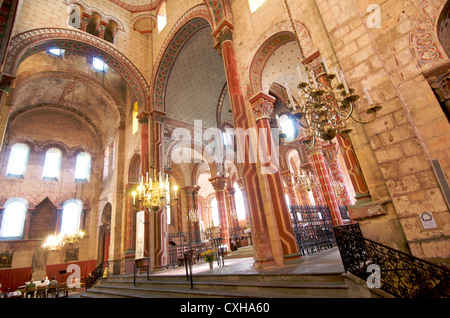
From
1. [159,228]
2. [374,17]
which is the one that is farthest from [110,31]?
[374,17]

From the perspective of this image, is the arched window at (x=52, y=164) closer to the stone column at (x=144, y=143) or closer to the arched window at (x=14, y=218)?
the arched window at (x=14, y=218)

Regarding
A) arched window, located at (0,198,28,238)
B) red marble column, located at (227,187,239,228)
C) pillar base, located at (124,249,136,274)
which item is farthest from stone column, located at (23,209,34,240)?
red marble column, located at (227,187,239,228)

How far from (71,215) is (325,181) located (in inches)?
698

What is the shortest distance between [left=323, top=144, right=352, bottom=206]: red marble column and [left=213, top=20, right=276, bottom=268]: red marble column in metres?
8.29

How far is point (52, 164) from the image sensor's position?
17.2 metres

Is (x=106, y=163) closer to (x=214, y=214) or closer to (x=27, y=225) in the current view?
(x=27, y=225)

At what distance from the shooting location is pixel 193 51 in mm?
12422

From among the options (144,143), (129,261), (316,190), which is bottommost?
(129,261)

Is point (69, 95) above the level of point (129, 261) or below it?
above

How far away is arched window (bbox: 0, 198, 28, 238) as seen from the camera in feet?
47.5

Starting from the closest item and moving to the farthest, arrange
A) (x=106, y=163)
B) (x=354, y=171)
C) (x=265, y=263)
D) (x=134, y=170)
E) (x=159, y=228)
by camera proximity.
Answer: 1. (x=354, y=171)
2. (x=265, y=263)
3. (x=159, y=228)
4. (x=134, y=170)
5. (x=106, y=163)

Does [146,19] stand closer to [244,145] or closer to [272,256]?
[244,145]
